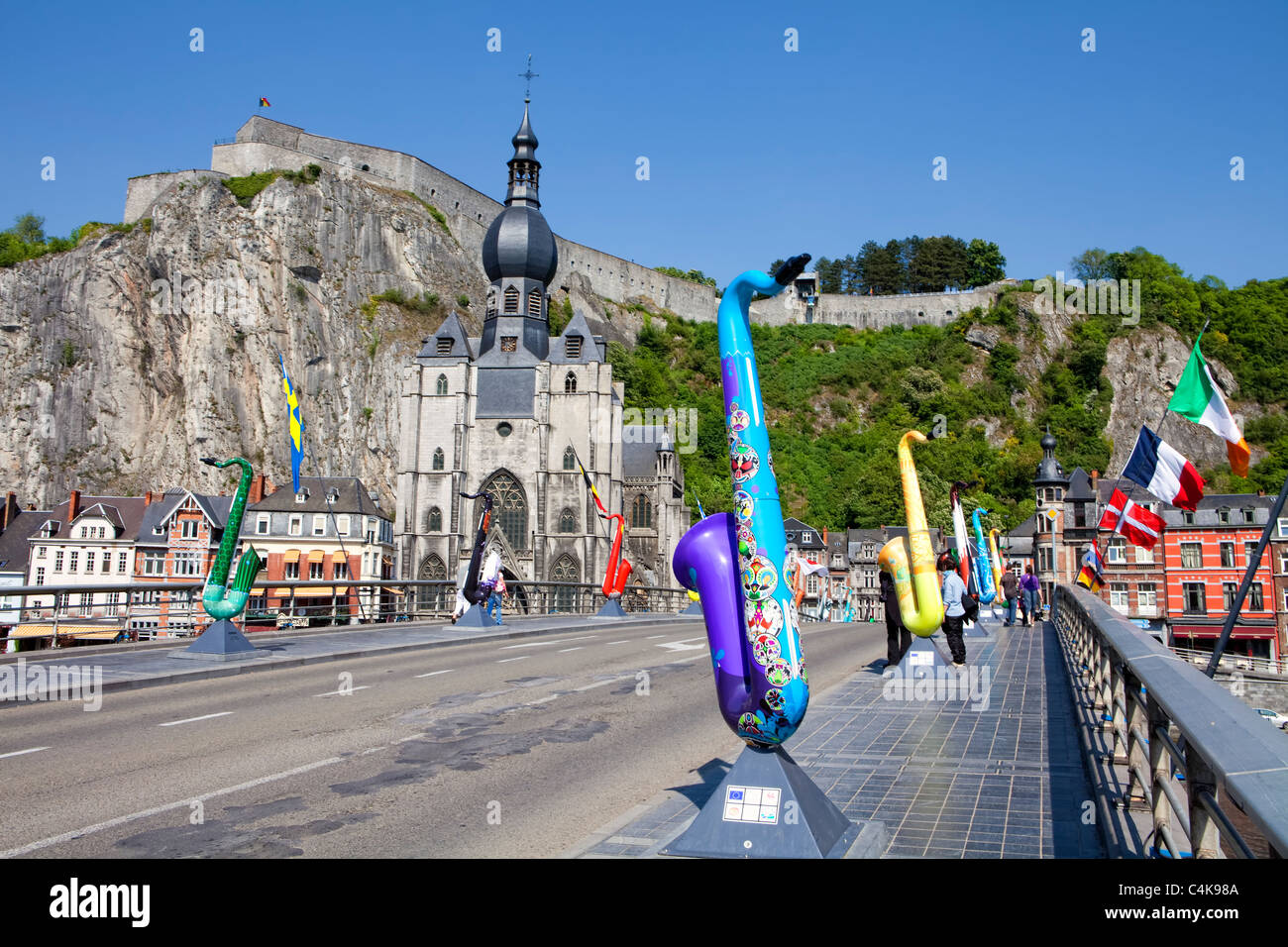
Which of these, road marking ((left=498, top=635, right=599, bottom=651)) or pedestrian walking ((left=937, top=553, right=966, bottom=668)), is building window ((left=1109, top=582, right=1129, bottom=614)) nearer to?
road marking ((left=498, top=635, right=599, bottom=651))

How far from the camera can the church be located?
193 ft

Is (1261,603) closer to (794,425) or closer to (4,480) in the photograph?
(794,425)

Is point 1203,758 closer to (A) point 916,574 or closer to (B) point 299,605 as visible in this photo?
(A) point 916,574

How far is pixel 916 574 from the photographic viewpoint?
13.3m

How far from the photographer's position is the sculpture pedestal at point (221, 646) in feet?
53.8

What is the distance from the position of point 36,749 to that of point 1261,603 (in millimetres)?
59321

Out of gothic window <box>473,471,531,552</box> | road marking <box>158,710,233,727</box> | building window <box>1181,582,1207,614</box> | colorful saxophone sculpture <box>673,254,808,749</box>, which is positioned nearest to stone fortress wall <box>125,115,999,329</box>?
gothic window <box>473,471,531,552</box>

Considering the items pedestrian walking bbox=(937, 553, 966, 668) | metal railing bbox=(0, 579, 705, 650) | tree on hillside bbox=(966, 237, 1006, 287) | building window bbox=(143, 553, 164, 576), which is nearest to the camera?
pedestrian walking bbox=(937, 553, 966, 668)

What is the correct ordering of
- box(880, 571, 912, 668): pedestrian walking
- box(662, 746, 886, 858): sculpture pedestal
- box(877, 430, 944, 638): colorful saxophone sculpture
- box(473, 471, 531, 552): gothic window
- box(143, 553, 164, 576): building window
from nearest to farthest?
box(662, 746, 886, 858): sculpture pedestal
box(877, 430, 944, 638): colorful saxophone sculpture
box(880, 571, 912, 668): pedestrian walking
box(473, 471, 531, 552): gothic window
box(143, 553, 164, 576): building window

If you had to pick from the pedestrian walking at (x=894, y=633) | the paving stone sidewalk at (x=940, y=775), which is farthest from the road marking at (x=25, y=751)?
the pedestrian walking at (x=894, y=633)

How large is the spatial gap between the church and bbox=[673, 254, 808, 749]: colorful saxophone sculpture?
4886 cm

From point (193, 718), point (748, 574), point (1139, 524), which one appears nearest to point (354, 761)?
point (193, 718)

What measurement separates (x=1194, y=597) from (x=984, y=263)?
8703 centimetres

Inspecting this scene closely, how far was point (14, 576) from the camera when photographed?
60.9m
